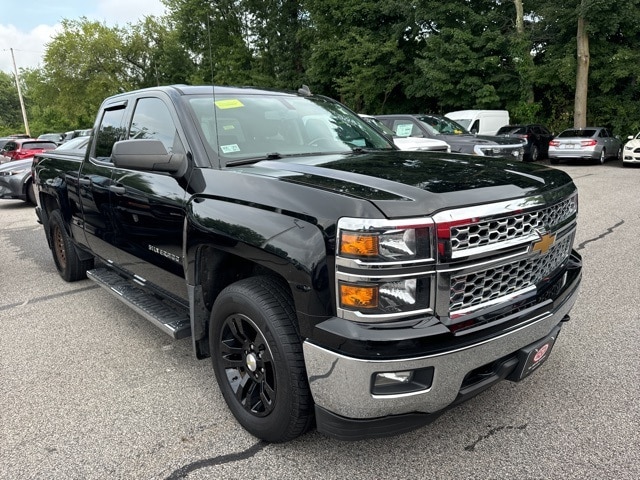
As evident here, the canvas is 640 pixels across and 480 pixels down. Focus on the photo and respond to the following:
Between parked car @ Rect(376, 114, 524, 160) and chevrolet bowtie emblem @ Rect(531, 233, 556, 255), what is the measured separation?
10355 mm

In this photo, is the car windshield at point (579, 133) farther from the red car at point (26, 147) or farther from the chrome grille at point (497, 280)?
the chrome grille at point (497, 280)

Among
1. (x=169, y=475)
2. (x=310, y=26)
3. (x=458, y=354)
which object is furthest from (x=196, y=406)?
(x=310, y=26)

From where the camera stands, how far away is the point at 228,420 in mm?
2750

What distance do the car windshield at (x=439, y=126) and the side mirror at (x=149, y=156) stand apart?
436 inches

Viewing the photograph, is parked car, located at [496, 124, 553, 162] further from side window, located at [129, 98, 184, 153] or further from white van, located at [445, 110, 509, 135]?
side window, located at [129, 98, 184, 153]

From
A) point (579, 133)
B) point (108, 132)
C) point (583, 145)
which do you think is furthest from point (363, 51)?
point (108, 132)

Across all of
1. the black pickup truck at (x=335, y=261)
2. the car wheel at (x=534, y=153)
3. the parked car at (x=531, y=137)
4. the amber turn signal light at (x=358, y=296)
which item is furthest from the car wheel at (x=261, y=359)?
the car wheel at (x=534, y=153)

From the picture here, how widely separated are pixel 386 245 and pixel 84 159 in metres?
3.43

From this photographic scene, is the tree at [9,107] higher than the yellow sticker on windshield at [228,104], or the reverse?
the tree at [9,107]

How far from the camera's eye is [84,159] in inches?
169

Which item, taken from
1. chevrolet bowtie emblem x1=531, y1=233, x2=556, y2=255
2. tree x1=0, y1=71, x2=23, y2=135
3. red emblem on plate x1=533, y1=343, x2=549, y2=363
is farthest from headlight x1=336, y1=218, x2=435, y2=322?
tree x1=0, y1=71, x2=23, y2=135

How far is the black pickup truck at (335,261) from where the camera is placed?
1.95m

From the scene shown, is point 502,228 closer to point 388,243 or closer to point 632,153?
point 388,243

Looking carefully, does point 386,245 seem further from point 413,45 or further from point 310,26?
point 310,26
